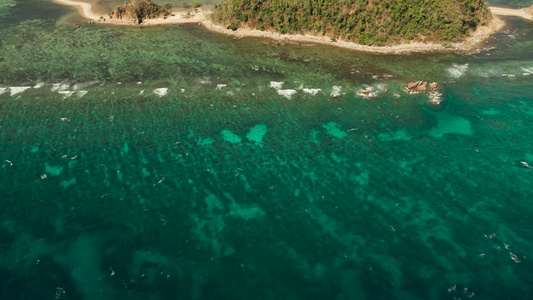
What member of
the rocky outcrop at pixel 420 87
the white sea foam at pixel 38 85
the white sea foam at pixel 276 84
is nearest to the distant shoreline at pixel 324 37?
the rocky outcrop at pixel 420 87

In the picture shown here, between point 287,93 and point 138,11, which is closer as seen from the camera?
point 287,93

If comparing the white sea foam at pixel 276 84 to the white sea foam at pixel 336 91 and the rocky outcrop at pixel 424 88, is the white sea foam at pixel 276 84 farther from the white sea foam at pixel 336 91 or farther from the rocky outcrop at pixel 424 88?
the rocky outcrop at pixel 424 88

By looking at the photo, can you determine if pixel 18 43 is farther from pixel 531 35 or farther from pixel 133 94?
pixel 531 35

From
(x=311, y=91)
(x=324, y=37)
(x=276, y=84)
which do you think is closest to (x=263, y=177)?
(x=311, y=91)

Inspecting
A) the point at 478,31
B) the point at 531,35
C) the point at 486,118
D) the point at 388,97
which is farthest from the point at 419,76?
the point at 531,35

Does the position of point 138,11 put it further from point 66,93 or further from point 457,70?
point 457,70


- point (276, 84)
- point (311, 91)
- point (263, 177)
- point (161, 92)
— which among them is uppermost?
point (276, 84)

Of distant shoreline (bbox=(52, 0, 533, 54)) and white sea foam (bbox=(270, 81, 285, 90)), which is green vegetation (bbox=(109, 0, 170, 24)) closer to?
distant shoreline (bbox=(52, 0, 533, 54))
